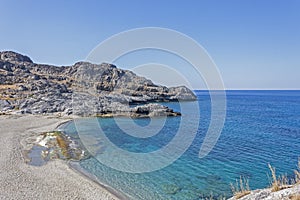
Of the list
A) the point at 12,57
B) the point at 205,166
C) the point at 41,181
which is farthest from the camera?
the point at 12,57

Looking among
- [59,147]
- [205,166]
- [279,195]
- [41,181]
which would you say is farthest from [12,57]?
[279,195]

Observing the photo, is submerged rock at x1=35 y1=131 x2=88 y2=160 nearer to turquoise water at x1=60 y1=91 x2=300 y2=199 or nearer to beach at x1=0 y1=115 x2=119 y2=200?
beach at x1=0 y1=115 x2=119 y2=200

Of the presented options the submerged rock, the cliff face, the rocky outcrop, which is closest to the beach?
the submerged rock

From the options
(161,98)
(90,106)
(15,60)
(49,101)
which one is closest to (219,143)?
(90,106)

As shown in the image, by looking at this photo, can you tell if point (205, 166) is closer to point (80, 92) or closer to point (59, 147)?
point (59, 147)

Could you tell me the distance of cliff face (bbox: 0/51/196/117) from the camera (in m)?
63.8

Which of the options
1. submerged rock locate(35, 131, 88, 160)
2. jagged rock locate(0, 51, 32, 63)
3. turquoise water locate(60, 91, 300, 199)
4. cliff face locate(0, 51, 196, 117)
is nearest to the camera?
turquoise water locate(60, 91, 300, 199)

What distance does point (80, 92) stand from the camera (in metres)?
95.1

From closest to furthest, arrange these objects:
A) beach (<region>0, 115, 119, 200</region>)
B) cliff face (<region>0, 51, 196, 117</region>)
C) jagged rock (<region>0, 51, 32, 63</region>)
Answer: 1. beach (<region>0, 115, 119, 200</region>)
2. cliff face (<region>0, 51, 196, 117</region>)
3. jagged rock (<region>0, 51, 32, 63</region>)

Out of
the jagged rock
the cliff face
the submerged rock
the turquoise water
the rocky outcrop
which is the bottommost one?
the turquoise water

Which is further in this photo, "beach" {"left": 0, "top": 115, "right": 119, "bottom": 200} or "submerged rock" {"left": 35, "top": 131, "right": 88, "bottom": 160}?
"submerged rock" {"left": 35, "top": 131, "right": 88, "bottom": 160}

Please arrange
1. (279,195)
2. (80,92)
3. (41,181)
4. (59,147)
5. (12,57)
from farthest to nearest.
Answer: (12,57), (80,92), (59,147), (41,181), (279,195)

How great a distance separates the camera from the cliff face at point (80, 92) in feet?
209

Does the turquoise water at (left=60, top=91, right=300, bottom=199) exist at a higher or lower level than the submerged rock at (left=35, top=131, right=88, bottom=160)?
lower
